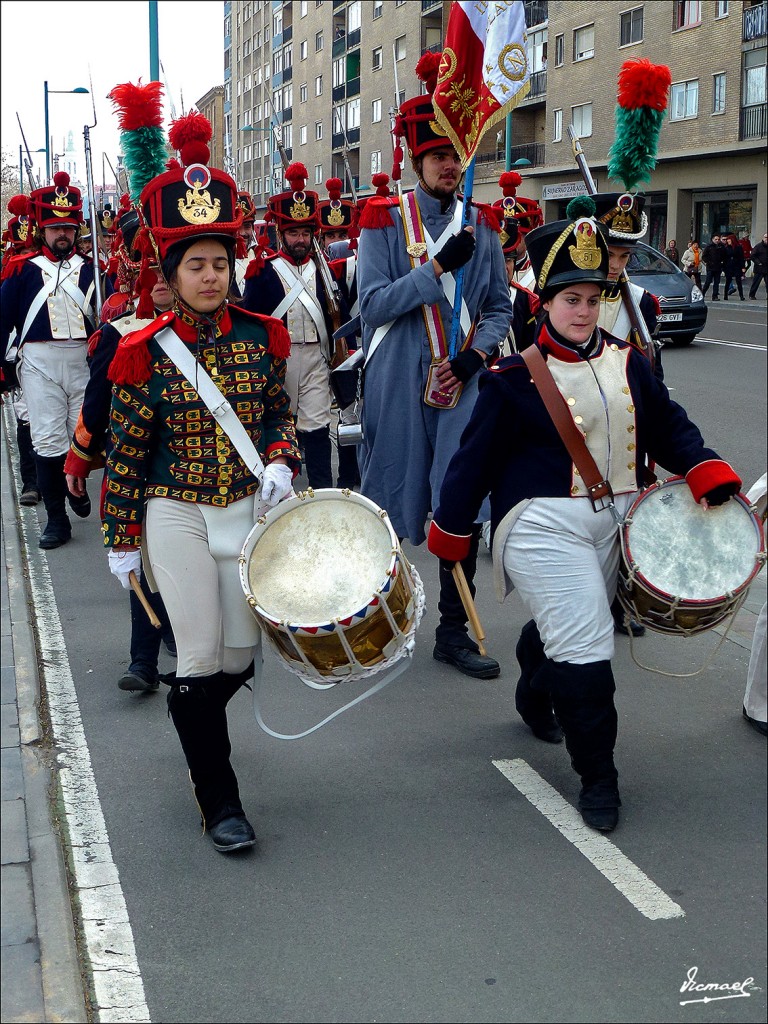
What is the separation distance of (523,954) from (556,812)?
34.6 inches

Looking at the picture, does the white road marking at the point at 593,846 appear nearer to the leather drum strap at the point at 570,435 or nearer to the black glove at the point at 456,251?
the leather drum strap at the point at 570,435

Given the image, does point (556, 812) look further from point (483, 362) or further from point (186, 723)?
point (483, 362)

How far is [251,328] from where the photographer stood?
3.82 metres

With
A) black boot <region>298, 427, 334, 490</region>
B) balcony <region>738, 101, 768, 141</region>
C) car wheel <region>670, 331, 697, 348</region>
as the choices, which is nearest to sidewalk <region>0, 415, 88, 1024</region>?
black boot <region>298, 427, 334, 490</region>

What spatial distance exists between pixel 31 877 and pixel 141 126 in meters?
2.84

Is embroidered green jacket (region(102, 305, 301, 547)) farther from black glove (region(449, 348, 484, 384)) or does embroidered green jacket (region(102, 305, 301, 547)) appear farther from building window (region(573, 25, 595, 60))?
building window (region(573, 25, 595, 60))

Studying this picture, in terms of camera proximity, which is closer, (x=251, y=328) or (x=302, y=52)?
(x=251, y=328)

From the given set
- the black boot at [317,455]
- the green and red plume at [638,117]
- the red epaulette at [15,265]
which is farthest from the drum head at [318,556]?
the red epaulette at [15,265]

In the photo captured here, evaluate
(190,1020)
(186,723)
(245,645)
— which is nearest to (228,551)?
(245,645)

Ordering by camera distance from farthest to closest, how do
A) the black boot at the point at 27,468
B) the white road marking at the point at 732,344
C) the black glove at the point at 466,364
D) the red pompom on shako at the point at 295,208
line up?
the white road marking at the point at 732,344, the black boot at the point at 27,468, the red pompom on shako at the point at 295,208, the black glove at the point at 466,364

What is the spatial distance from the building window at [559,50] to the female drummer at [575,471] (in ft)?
16.9

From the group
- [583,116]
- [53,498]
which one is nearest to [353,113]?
[583,116]

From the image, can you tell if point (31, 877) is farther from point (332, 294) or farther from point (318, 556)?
point (332, 294)

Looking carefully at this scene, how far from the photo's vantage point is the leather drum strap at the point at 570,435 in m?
3.78
